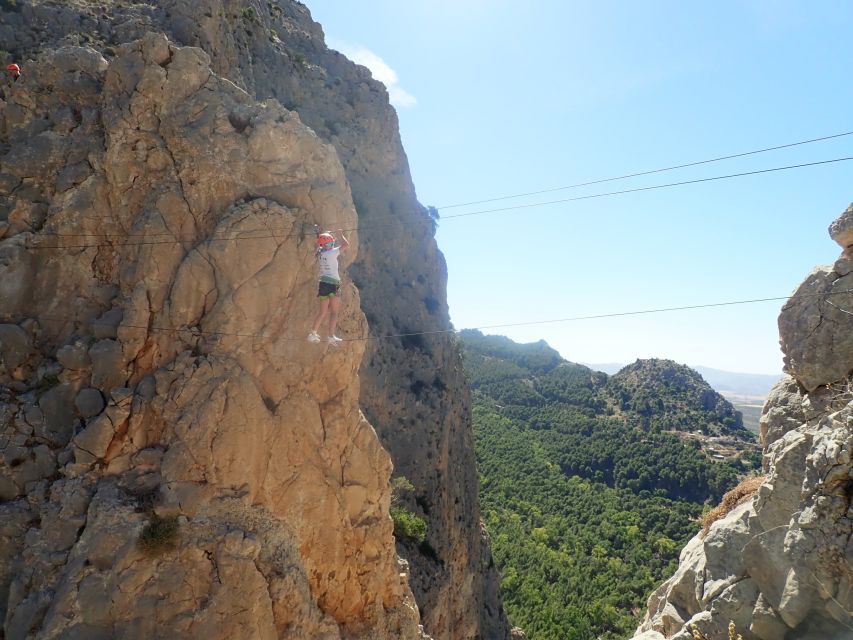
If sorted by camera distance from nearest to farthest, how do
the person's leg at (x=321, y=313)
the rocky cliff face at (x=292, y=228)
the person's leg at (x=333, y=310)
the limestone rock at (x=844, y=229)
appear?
the rocky cliff face at (x=292, y=228) → the limestone rock at (x=844, y=229) → the person's leg at (x=321, y=313) → the person's leg at (x=333, y=310)

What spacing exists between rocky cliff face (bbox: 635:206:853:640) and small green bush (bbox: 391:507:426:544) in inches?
502

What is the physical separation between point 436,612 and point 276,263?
1990 centimetres

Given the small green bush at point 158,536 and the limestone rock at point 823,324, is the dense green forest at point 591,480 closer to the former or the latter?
the limestone rock at point 823,324

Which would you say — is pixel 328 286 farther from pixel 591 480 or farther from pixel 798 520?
pixel 591 480

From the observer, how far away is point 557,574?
53375mm

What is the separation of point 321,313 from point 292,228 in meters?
2.06

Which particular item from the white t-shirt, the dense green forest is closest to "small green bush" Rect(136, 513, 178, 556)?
the white t-shirt

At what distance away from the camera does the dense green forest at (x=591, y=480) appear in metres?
50.8

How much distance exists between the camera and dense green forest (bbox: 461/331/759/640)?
167 ft

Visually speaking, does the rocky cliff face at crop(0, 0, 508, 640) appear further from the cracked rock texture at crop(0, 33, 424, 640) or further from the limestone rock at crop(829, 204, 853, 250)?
the limestone rock at crop(829, 204, 853, 250)

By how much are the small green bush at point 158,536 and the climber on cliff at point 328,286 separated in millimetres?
4431

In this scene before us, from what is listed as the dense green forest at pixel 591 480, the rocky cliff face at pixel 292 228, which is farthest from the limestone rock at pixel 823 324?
the dense green forest at pixel 591 480

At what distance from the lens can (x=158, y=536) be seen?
860 cm

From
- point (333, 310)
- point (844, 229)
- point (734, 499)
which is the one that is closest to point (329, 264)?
point (333, 310)
